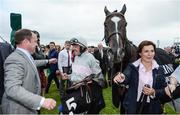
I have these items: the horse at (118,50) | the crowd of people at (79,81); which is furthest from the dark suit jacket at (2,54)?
the horse at (118,50)

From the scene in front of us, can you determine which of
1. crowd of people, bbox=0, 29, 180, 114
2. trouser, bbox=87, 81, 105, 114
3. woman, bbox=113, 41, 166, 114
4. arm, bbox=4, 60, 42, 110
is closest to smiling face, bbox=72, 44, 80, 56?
crowd of people, bbox=0, 29, 180, 114

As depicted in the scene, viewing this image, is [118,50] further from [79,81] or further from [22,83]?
[22,83]

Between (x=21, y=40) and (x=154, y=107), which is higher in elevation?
(x=21, y=40)

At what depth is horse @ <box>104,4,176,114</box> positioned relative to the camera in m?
7.59

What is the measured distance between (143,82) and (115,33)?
1984 millimetres

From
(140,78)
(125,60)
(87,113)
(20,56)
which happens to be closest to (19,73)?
(20,56)

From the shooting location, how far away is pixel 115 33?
7.89 metres

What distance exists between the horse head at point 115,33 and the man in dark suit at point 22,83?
2.30m

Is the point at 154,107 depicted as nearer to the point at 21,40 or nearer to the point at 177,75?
the point at 177,75

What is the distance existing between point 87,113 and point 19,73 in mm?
2353

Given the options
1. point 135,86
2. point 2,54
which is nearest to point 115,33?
point 135,86

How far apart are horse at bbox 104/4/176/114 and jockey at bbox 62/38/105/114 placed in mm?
377

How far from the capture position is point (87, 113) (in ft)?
23.7

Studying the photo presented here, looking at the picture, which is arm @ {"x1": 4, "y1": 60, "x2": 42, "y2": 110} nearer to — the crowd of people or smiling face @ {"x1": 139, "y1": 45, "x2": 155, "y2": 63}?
the crowd of people
